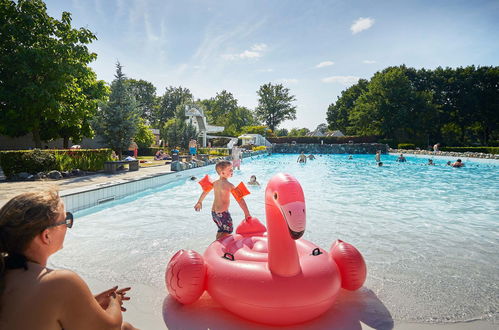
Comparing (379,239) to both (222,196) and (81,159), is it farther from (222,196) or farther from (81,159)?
(81,159)

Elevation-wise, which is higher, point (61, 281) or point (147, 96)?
point (147, 96)

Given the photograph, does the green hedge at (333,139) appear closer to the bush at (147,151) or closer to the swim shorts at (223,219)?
the bush at (147,151)

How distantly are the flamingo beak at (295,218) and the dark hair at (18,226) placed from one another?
1.74 m

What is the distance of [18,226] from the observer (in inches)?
58.4

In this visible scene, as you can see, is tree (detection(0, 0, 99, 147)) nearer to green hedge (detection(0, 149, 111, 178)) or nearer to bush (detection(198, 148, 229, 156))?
green hedge (detection(0, 149, 111, 178))

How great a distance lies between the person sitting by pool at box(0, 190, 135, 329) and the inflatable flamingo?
160 cm

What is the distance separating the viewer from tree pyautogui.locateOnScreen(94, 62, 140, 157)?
18781mm

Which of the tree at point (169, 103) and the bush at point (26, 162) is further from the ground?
the tree at point (169, 103)

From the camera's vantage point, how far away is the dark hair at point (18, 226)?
1.48 m

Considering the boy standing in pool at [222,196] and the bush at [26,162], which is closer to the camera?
the boy standing in pool at [222,196]

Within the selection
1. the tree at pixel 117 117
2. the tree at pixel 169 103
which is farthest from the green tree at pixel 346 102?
the tree at pixel 117 117

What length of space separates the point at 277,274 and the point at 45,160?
1368cm

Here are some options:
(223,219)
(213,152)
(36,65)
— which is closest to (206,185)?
(223,219)

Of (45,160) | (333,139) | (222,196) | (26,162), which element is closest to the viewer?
(222,196)
